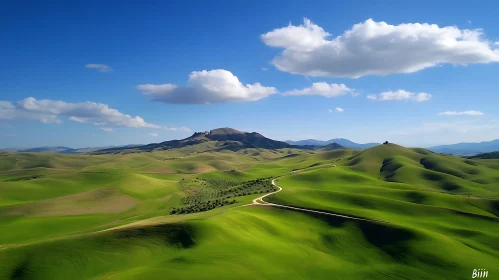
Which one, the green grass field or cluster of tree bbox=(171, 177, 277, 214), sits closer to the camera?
the green grass field

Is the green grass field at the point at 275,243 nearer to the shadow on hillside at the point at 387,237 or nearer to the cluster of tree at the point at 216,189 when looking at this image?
the shadow on hillside at the point at 387,237

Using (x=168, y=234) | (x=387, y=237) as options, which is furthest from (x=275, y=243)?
(x=387, y=237)

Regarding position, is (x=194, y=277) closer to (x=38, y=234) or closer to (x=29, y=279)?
(x=29, y=279)

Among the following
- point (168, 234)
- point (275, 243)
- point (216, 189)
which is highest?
point (168, 234)

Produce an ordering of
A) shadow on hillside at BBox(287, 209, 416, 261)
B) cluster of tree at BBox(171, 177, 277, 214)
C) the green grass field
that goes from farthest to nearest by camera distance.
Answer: cluster of tree at BBox(171, 177, 277, 214) → shadow on hillside at BBox(287, 209, 416, 261) → the green grass field

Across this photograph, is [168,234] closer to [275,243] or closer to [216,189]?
[275,243]

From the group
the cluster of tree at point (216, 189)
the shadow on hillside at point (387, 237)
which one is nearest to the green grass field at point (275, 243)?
the shadow on hillside at point (387, 237)

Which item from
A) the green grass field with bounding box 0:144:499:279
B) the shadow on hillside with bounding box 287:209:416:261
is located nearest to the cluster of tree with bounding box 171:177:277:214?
the green grass field with bounding box 0:144:499:279

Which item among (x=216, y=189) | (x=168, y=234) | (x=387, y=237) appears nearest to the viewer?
(x=168, y=234)

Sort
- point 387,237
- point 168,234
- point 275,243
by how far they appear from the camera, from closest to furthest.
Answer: point 168,234, point 275,243, point 387,237

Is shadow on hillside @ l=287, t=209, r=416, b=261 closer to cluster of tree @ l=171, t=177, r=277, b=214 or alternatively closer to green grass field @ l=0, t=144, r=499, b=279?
green grass field @ l=0, t=144, r=499, b=279

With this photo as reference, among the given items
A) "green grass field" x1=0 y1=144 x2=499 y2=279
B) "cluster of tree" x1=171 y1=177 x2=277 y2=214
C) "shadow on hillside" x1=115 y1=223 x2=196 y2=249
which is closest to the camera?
"green grass field" x1=0 y1=144 x2=499 y2=279

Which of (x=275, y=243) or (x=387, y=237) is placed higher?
(x=387, y=237)
